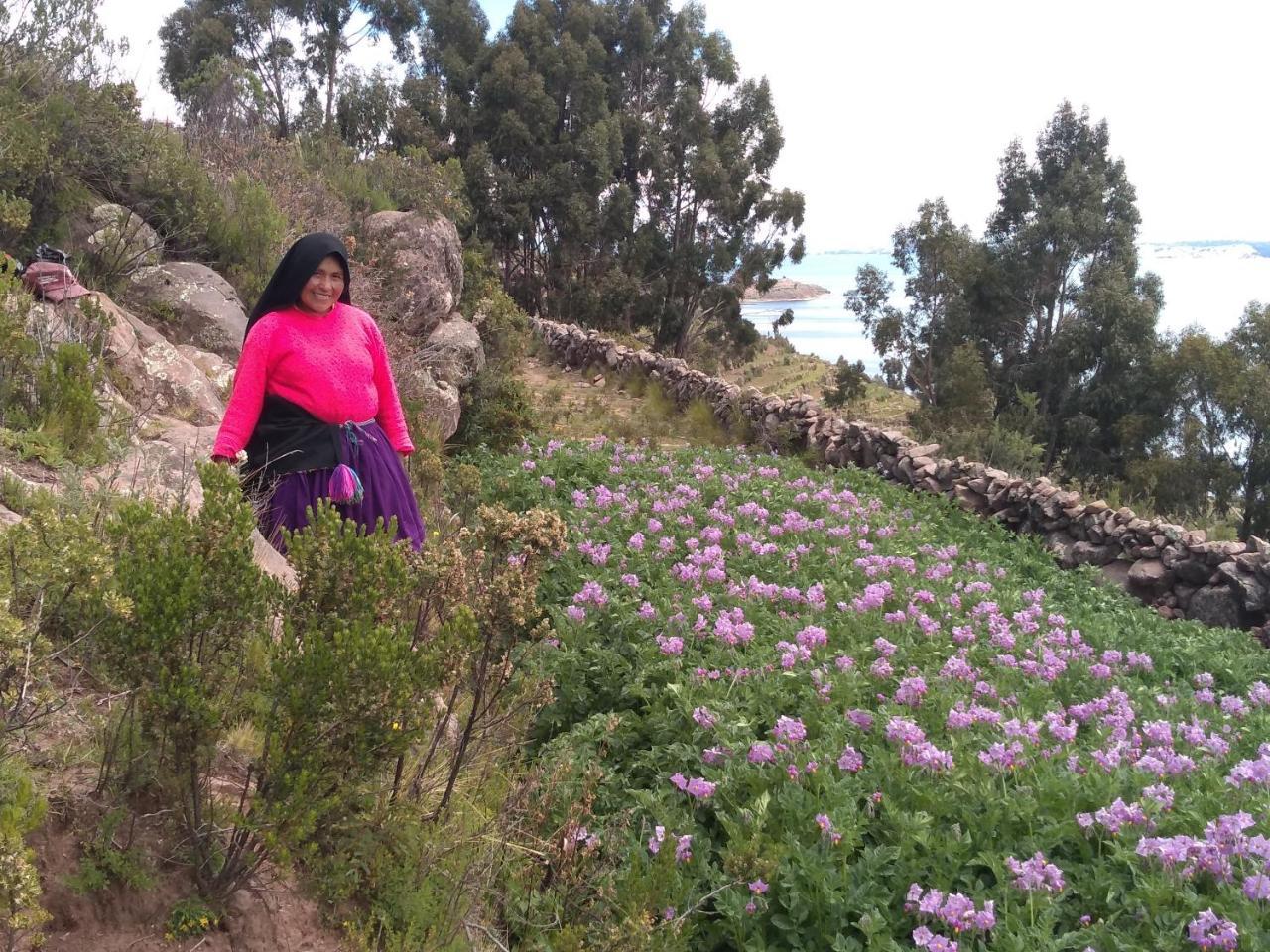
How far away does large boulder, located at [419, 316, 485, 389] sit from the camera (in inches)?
368

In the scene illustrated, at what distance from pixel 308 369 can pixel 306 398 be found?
0.13 m

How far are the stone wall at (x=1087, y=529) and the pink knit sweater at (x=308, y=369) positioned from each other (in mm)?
6549

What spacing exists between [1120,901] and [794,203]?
78.2ft

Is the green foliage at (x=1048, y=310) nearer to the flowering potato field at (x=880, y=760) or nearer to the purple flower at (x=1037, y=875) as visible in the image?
the flowering potato field at (x=880, y=760)

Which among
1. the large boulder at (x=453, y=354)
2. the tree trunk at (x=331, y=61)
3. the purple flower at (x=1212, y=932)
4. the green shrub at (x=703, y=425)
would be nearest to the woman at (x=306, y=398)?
the purple flower at (x=1212, y=932)

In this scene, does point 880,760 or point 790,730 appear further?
point 790,730

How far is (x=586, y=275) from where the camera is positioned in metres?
24.2

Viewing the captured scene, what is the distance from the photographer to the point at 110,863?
2.13 meters

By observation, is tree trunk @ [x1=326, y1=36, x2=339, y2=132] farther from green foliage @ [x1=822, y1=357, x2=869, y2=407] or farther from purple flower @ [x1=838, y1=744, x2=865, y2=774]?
purple flower @ [x1=838, y1=744, x2=865, y2=774]

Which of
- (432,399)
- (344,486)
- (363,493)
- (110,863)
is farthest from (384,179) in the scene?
(110,863)

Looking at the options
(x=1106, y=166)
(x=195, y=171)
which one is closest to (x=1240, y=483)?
(x=1106, y=166)

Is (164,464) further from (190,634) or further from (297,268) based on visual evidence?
(190,634)

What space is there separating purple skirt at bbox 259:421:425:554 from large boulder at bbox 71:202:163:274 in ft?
12.9

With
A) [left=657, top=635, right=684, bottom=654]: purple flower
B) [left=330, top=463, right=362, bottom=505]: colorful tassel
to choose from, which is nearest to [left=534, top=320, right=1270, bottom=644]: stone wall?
[left=657, top=635, right=684, bottom=654]: purple flower
